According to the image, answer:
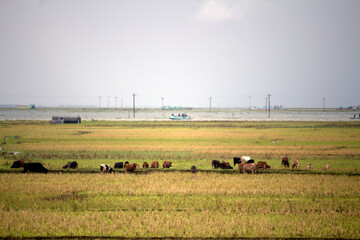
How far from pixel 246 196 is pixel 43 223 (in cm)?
947

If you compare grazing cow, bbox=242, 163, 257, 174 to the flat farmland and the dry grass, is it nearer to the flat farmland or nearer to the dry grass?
the flat farmland

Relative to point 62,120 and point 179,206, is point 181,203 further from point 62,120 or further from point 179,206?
point 62,120

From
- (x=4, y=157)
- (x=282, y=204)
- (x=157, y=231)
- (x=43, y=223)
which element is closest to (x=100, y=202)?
(x=43, y=223)

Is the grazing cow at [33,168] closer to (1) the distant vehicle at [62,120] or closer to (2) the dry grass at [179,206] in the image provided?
(2) the dry grass at [179,206]

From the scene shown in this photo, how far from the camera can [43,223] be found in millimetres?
12141

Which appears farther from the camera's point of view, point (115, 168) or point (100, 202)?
point (115, 168)

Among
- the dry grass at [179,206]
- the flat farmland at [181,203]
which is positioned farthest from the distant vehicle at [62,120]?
the dry grass at [179,206]

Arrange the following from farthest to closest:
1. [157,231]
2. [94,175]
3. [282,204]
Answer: [94,175], [282,204], [157,231]

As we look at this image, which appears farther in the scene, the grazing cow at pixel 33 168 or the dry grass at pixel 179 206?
the grazing cow at pixel 33 168

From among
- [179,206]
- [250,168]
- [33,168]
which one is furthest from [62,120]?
[179,206]

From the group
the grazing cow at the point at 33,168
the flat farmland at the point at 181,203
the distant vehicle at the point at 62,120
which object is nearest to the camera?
the flat farmland at the point at 181,203

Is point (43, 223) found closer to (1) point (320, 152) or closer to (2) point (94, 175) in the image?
(2) point (94, 175)

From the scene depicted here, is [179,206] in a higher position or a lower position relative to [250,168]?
lower

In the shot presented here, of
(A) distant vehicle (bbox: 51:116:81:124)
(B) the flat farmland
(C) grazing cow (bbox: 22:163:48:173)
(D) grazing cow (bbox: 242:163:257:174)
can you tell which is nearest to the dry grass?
(B) the flat farmland
